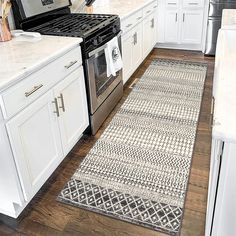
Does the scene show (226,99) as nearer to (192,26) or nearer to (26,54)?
(26,54)

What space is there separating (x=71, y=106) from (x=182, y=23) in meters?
3.18

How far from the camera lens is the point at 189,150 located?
229cm

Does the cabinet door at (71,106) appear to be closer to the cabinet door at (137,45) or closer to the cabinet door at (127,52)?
the cabinet door at (127,52)

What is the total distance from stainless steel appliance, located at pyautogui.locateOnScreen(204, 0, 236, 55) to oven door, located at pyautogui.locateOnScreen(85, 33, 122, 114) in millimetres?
2304

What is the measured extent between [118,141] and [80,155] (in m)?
0.37

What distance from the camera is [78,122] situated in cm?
221

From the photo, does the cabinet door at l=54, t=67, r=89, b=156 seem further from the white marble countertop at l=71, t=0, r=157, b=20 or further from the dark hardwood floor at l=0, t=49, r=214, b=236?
the white marble countertop at l=71, t=0, r=157, b=20

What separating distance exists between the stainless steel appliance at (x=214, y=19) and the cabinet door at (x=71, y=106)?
284cm

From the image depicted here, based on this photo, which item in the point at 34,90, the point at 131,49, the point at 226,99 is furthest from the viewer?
the point at 131,49

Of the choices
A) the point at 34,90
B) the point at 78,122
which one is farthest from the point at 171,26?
the point at 34,90

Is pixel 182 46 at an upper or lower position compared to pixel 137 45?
lower

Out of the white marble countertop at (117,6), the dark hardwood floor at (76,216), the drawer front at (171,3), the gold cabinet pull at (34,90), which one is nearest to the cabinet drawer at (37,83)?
the gold cabinet pull at (34,90)

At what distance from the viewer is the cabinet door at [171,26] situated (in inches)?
177

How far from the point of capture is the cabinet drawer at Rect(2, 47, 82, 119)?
1.42 metres
